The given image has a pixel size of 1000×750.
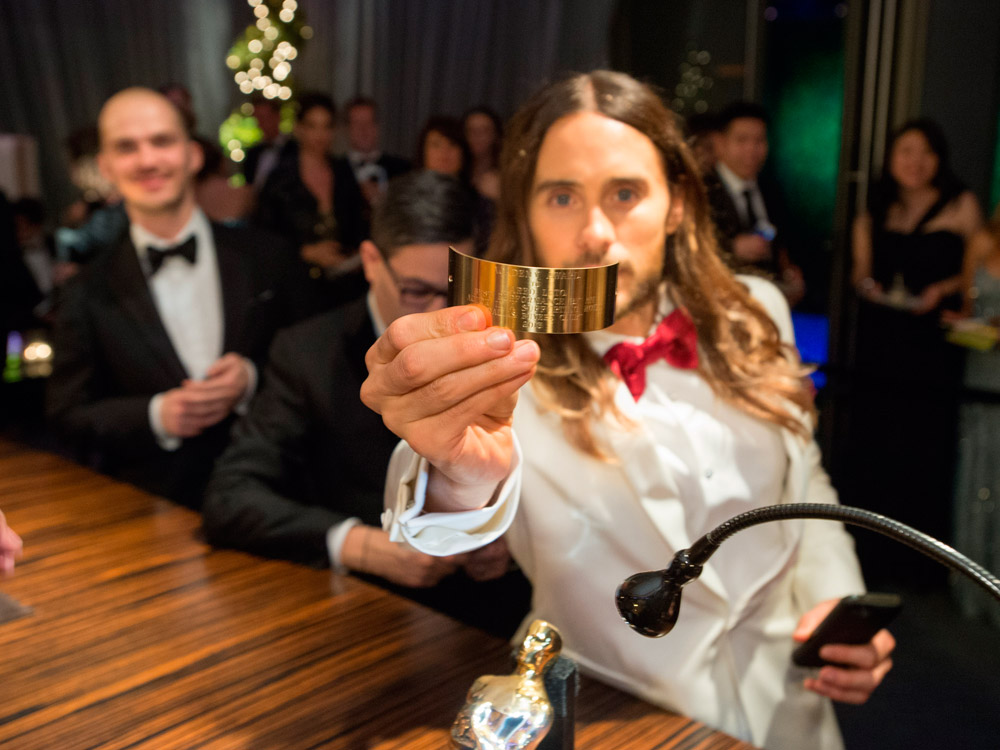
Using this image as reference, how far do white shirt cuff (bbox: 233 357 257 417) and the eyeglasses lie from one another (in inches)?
34.3

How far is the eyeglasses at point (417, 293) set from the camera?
5.73 feet

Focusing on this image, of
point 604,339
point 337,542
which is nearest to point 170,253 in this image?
point 337,542

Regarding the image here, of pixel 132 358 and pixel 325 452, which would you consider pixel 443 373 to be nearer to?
pixel 325 452

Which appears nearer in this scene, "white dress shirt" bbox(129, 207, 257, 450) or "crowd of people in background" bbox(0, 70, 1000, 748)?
"crowd of people in background" bbox(0, 70, 1000, 748)

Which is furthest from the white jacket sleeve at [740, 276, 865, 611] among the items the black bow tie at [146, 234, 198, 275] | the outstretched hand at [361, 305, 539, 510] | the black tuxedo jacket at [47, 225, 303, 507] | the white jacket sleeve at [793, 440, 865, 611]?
the black bow tie at [146, 234, 198, 275]

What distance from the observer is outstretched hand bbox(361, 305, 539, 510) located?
864 mm

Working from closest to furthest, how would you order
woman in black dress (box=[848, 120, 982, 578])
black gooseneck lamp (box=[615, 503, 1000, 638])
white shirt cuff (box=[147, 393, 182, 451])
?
1. black gooseneck lamp (box=[615, 503, 1000, 638])
2. white shirt cuff (box=[147, 393, 182, 451])
3. woman in black dress (box=[848, 120, 982, 578])

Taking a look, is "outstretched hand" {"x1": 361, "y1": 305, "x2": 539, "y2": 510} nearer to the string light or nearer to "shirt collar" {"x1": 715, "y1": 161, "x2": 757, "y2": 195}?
"shirt collar" {"x1": 715, "y1": 161, "x2": 757, "y2": 195}

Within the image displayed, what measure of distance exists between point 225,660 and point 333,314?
88cm

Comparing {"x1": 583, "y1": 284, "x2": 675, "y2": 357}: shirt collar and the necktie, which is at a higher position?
the necktie

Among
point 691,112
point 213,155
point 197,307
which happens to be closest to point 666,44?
point 691,112

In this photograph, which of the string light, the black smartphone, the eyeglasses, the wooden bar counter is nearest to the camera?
the wooden bar counter

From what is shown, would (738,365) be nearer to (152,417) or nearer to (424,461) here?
(424,461)

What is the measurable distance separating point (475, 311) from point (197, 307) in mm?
2134
